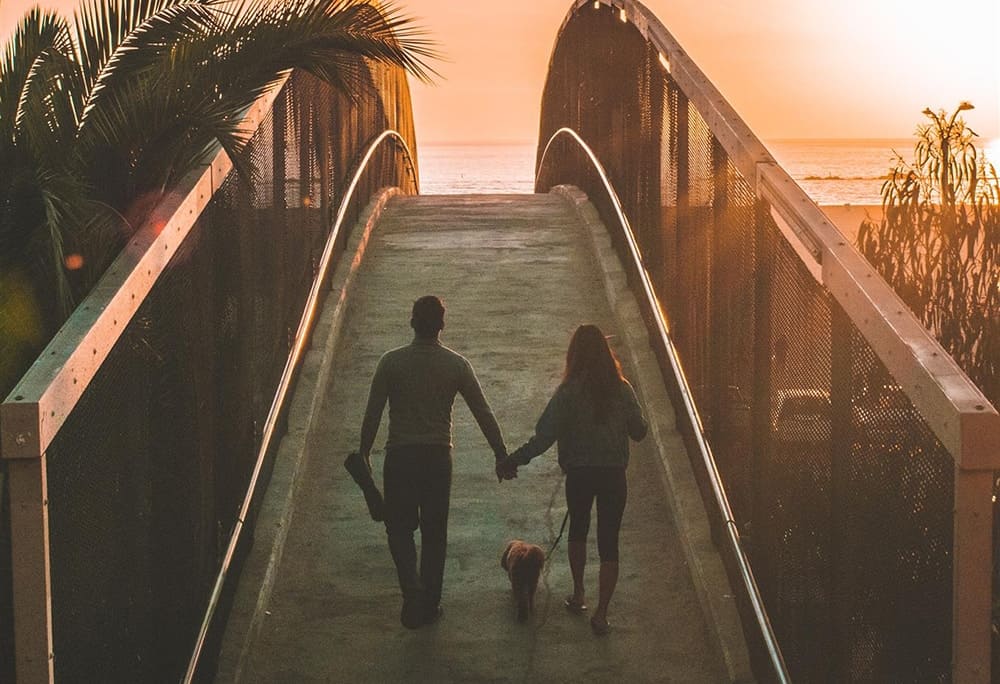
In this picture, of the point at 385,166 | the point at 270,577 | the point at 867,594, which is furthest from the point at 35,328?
the point at 385,166

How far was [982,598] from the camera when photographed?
12.1ft

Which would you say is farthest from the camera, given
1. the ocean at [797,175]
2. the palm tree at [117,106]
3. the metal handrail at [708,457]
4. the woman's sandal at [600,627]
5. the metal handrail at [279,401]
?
the ocean at [797,175]

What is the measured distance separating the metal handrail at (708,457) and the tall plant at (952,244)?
200 inches

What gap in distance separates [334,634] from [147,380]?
247cm

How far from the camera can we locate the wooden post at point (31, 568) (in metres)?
3.76

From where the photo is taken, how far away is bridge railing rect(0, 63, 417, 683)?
385 cm

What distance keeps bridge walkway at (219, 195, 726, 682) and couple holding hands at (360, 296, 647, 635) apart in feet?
0.82

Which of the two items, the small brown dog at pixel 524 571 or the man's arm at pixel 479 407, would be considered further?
the man's arm at pixel 479 407

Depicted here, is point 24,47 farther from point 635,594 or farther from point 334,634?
point 635,594

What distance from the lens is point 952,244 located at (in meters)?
16.9

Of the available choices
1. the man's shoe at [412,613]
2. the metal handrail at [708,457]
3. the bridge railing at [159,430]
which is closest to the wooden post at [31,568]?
the bridge railing at [159,430]

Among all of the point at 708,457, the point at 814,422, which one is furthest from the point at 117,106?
the point at 814,422

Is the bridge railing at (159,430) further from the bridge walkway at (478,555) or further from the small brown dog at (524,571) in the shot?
the small brown dog at (524,571)

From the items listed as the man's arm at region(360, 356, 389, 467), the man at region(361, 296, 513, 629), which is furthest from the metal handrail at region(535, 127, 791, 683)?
the man's arm at region(360, 356, 389, 467)
